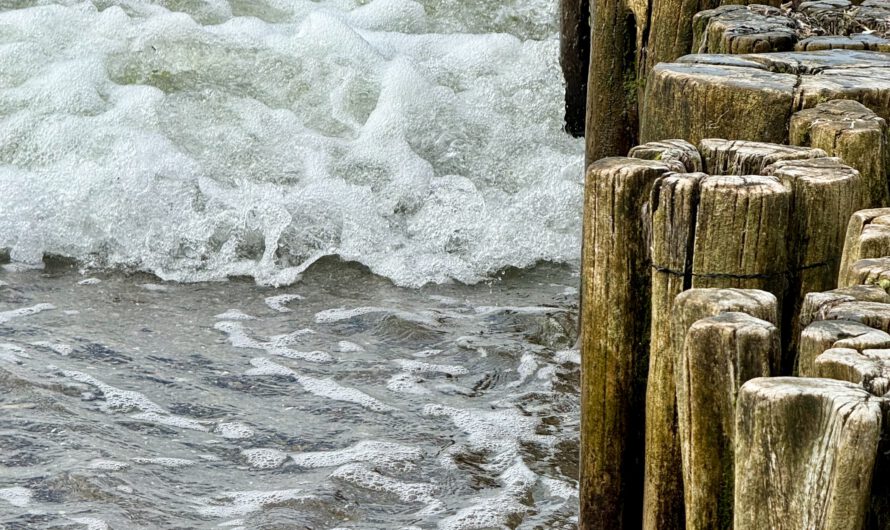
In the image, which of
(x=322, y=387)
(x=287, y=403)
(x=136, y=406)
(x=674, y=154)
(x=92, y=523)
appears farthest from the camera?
(x=322, y=387)

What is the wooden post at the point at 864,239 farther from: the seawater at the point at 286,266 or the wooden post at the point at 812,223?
the seawater at the point at 286,266

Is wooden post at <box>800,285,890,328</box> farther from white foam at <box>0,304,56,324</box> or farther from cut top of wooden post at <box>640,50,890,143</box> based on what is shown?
white foam at <box>0,304,56,324</box>

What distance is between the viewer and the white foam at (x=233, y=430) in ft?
14.1

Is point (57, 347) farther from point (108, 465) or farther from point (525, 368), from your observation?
point (525, 368)

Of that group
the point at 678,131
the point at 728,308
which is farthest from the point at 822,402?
the point at 678,131

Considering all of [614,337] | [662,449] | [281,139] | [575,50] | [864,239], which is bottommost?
[281,139]

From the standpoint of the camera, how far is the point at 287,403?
4.64 meters

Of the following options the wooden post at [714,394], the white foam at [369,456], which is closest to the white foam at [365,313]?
the white foam at [369,456]

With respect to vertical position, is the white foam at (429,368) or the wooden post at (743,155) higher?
the wooden post at (743,155)

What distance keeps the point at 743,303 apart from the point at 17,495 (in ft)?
8.70

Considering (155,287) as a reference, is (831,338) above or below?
above

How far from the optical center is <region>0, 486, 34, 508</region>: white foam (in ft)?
12.1

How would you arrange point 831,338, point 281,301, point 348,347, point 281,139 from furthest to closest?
point 281,139 → point 281,301 → point 348,347 → point 831,338

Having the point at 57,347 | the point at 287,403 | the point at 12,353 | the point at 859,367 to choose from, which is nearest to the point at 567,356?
the point at 287,403
